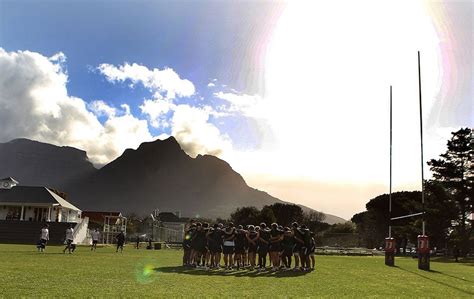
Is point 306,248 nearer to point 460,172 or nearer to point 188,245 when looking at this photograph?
point 188,245

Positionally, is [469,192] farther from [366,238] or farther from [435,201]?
[366,238]

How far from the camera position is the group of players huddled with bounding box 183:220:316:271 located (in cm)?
2159

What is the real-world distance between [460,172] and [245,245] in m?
35.9

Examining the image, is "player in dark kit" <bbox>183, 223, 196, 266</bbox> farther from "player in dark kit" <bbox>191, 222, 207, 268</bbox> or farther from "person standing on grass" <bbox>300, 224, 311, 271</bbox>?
"person standing on grass" <bbox>300, 224, 311, 271</bbox>

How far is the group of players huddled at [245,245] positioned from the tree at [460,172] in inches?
1327

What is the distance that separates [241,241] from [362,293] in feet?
29.8

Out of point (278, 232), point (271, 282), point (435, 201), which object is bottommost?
point (271, 282)

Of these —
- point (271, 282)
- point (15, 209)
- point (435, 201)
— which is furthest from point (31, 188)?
point (271, 282)

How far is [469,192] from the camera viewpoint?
49438mm

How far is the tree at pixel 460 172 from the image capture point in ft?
163

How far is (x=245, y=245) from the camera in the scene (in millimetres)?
22062

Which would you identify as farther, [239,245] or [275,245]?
[275,245]

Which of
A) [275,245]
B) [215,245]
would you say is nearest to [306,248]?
[275,245]

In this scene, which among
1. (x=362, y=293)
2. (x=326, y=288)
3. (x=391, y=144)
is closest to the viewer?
(x=362, y=293)
